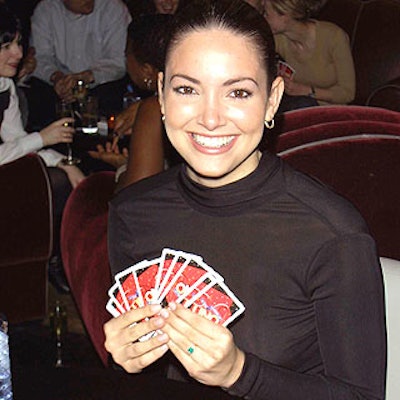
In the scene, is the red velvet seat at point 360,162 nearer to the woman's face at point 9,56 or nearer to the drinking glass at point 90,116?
the drinking glass at point 90,116

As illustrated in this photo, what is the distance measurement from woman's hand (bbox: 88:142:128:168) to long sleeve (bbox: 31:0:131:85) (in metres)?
1.97

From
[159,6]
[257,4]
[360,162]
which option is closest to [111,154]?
[257,4]

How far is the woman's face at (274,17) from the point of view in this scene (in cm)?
453

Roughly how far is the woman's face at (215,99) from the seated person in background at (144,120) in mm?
1052

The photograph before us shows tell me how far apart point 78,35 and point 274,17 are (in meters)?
1.57

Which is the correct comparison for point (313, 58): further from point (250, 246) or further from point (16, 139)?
point (250, 246)

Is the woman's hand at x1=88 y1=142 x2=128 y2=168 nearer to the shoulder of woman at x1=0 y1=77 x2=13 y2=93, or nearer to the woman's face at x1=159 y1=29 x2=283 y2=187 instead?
the shoulder of woman at x1=0 y1=77 x2=13 y2=93

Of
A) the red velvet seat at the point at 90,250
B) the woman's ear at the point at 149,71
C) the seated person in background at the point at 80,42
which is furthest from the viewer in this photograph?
the seated person in background at the point at 80,42

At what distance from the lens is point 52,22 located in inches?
220

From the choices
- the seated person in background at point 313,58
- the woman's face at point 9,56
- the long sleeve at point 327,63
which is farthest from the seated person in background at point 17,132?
the long sleeve at point 327,63

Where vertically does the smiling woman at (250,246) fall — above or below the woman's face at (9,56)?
above

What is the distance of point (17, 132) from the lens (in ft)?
13.3

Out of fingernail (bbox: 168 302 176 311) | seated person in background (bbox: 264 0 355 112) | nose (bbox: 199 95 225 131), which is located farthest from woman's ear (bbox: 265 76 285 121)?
seated person in background (bbox: 264 0 355 112)

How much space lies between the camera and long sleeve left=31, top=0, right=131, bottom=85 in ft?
18.2
